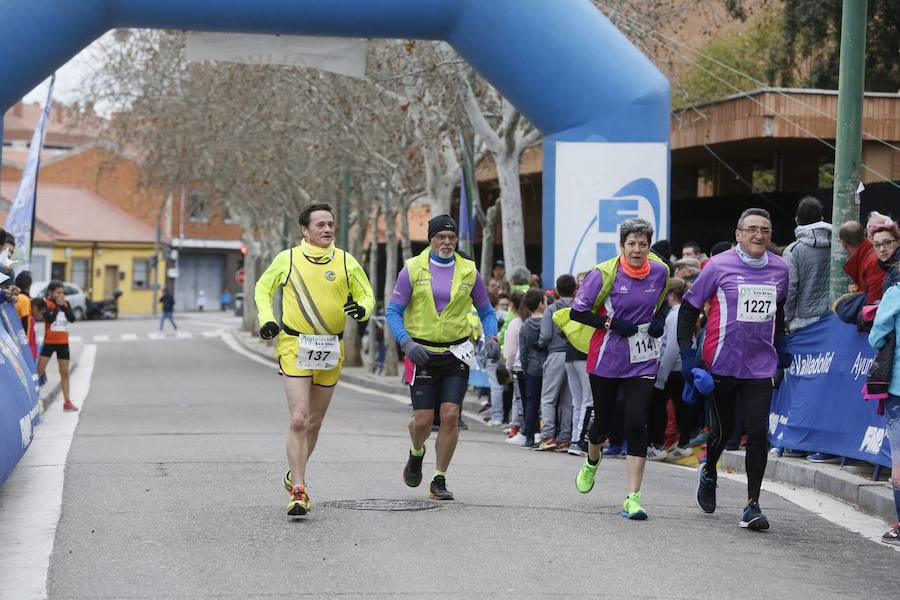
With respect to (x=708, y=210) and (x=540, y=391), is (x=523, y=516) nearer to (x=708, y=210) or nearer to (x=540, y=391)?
(x=540, y=391)

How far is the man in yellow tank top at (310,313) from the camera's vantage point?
9336 millimetres

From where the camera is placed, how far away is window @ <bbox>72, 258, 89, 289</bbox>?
245 ft

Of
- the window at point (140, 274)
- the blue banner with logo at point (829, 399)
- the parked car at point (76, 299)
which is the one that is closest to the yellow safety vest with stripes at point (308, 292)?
the blue banner with logo at point (829, 399)

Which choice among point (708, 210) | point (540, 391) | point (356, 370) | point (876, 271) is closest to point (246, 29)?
point (540, 391)

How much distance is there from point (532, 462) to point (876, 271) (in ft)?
11.1

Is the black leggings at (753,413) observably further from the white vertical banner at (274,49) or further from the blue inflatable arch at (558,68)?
the white vertical banner at (274,49)

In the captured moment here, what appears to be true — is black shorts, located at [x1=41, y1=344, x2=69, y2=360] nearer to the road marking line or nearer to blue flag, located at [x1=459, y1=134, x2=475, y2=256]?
the road marking line

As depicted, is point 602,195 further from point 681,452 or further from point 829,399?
point 829,399

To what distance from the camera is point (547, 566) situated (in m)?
7.38

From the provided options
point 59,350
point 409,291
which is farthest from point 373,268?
point 409,291

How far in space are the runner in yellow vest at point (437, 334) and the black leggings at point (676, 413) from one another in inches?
169

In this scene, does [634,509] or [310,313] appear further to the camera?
[310,313]

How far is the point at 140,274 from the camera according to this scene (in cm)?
7856

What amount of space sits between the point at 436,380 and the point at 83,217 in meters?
69.7
